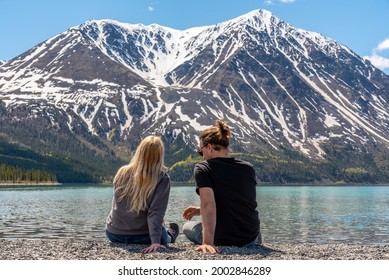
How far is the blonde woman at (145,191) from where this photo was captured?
15.4 m

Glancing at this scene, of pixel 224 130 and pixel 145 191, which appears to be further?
pixel 145 191

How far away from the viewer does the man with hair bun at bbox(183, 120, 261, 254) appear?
14.6 m

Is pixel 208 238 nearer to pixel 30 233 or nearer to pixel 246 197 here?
pixel 246 197

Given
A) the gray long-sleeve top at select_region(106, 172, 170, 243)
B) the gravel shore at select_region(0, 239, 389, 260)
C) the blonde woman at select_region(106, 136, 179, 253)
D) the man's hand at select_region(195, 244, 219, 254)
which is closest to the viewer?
the gravel shore at select_region(0, 239, 389, 260)

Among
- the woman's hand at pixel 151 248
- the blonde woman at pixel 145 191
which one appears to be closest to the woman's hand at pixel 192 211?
the blonde woman at pixel 145 191

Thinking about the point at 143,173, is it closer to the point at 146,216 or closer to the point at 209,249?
the point at 146,216

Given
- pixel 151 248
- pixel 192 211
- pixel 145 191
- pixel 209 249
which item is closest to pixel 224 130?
pixel 145 191

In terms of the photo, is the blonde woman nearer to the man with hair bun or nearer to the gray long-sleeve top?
the gray long-sleeve top

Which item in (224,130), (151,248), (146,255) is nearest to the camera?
(224,130)

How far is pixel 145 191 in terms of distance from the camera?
51.5 ft

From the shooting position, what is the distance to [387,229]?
52969 mm

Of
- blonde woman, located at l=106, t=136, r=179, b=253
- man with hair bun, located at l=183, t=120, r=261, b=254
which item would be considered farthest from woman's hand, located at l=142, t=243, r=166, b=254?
man with hair bun, located at l=183, t=120, r=261, b=254

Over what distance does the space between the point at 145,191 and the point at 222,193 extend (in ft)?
7.65
